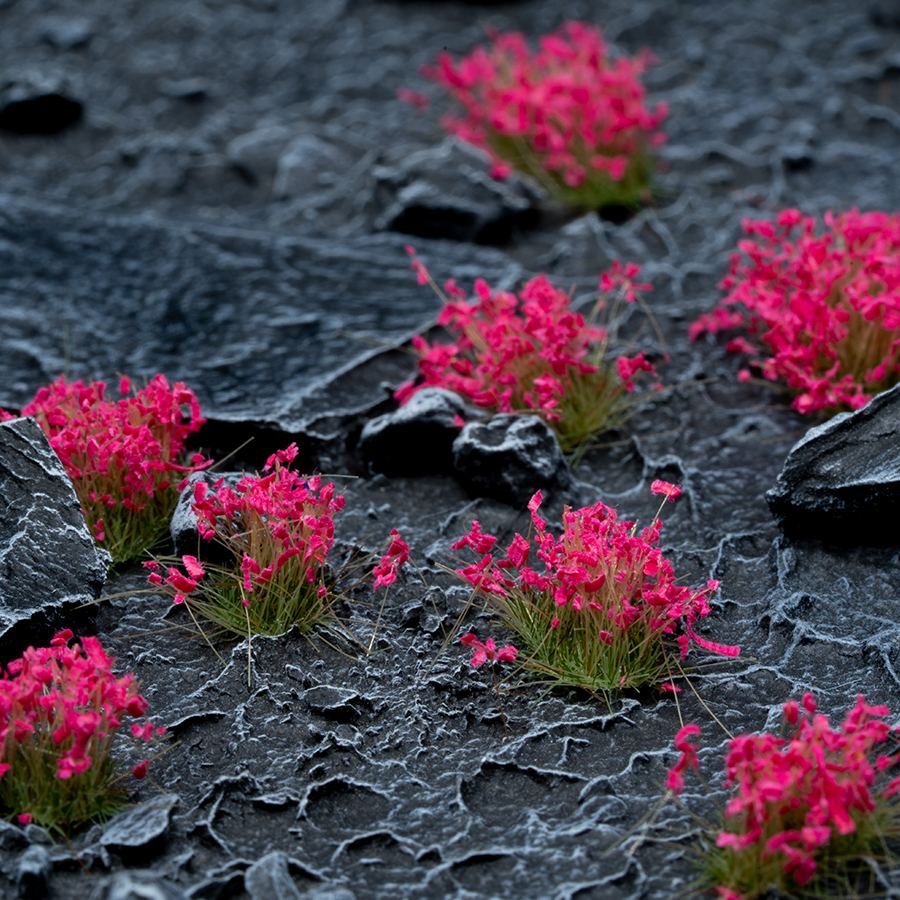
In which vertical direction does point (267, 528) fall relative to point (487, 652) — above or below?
above

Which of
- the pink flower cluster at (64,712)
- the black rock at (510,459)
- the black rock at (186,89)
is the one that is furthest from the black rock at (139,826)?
the black rock at (186,89)

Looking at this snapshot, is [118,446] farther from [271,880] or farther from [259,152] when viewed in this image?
[259,152]

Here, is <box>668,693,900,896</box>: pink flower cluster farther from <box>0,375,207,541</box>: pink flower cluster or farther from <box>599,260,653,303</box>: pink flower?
<box>599,260,653,303</box>: pink flower

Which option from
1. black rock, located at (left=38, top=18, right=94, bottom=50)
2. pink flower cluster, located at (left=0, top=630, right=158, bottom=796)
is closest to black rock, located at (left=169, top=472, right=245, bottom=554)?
pink flower cluster, located at (left=0, top=630, right=158, bottom=796)

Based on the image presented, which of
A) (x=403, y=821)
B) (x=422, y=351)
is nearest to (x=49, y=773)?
(x=403, y=821)

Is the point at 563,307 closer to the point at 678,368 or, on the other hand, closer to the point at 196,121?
the point at 678,368

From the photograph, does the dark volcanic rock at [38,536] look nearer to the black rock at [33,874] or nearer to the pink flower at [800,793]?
the black rock at [33,874]

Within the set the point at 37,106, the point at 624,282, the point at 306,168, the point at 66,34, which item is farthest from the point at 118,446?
the point at 66,34
